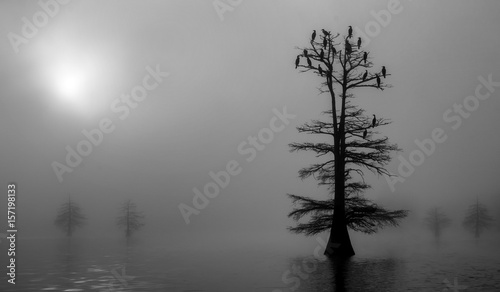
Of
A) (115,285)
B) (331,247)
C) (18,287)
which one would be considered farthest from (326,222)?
(18,287)

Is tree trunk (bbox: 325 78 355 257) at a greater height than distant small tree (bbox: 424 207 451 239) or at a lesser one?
greater

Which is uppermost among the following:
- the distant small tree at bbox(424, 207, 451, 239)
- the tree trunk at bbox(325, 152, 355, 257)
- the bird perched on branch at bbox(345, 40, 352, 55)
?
the bird perched on branch at bbox(345, 40, 352, 55)

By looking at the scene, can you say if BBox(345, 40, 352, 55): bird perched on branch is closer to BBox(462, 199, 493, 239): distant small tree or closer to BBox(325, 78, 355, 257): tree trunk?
BBox(325, 78, 355, 257): tree trunk

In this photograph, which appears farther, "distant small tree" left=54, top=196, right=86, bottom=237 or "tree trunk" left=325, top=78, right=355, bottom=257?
"distant small tree" left=54, top=196, right=86, bottom=237

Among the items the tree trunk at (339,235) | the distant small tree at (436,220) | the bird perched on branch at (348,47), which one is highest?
the bird perched on branch at (348,47)

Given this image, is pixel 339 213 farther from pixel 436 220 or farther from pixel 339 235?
pixel 436 220

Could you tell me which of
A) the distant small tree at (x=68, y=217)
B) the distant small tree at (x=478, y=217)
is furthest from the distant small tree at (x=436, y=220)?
the distant small tree at (x=68, y=217)

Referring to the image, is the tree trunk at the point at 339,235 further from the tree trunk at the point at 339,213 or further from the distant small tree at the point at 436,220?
the distant small tree at the point at 436,220

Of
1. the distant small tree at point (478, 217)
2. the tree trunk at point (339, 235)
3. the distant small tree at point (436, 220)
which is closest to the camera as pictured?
the tree trunk at point (339, 235)

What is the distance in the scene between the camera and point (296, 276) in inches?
746

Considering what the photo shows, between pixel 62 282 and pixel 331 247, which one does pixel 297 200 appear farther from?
pixel 62 282

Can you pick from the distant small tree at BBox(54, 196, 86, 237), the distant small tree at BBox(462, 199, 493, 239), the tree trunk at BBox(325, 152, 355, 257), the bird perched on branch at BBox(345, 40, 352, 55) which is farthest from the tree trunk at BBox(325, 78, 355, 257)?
the distant small tree at BBox(54, 196, 86, 237)

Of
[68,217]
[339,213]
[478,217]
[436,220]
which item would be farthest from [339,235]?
[68,217]

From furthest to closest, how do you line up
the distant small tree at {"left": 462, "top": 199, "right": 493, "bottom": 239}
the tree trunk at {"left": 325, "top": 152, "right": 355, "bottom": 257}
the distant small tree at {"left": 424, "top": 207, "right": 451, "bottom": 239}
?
1. the distant small tree at {"left": 424, "top": 207, "right": 451, "bottom": 239}
2. the distant small tree at {"left": 462, "top": 199, "right": 493, "bottom": 239}
3. the tree trunk at {"left": 325, "top": 152, "right": 355, "bottom": 257}
